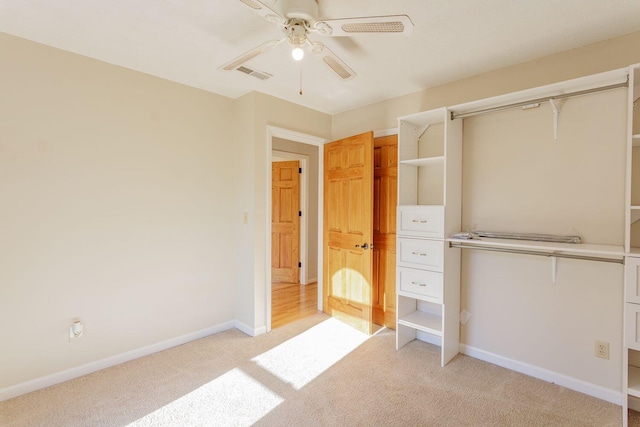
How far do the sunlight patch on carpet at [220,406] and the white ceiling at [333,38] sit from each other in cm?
254

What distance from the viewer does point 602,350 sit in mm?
2146

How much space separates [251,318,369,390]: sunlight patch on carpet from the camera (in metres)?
2.47

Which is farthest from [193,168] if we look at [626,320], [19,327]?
[626,320]

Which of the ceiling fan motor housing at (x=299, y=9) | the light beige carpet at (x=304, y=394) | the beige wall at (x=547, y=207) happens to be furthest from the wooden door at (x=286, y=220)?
the ceiling fan motor housing at (x=299, y=9)

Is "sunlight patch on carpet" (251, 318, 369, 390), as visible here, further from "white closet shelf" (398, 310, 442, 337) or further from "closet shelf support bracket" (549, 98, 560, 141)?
"closet shelf support bracket" (549, 98, 560, 141)

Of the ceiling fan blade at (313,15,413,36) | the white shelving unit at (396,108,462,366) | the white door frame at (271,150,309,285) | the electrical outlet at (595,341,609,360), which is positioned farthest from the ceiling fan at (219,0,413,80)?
the white door frame at (271,150,309,285)

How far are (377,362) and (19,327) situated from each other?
2762 millimetres

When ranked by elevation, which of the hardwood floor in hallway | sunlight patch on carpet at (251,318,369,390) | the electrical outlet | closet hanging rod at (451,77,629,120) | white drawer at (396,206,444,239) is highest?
closet hanging rod at (451,77,629,120)

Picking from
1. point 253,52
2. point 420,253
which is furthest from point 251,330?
point 253,52

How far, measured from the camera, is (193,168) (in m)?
3.08

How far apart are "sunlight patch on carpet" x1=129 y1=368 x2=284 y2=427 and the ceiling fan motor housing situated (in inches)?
95.0

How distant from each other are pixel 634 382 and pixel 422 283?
136 centimetres

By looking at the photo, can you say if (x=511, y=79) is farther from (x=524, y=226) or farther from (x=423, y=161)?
(x=524, y=226)

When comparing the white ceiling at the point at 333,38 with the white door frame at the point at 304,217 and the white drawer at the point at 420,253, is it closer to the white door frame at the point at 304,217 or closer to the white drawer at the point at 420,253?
the white drawer at the point at 420,253
